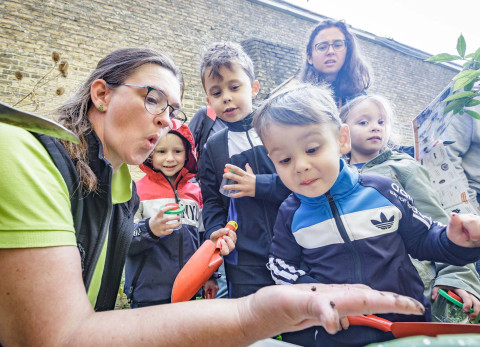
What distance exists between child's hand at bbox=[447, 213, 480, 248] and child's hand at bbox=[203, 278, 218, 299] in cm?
141

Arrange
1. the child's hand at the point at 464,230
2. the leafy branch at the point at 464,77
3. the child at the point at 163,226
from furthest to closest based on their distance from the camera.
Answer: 1. the child at the point at 163,226
2. the leafy branch at the point at 464,77
3. the child's hand at the point at 464,230

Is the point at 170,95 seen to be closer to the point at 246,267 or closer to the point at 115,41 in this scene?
the point at 246,267

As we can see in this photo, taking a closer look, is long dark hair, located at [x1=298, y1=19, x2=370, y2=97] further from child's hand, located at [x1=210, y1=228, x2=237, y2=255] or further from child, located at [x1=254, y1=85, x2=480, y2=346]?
child's hand, located at [x1=210, y1=228, x2=237, y2=255]

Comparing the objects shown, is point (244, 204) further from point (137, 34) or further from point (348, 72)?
point (137, 34)

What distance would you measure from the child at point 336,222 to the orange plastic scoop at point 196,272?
270mm

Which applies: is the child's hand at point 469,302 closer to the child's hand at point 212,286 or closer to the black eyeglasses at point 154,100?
the child's hand at point 212,286

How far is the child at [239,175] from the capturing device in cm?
165

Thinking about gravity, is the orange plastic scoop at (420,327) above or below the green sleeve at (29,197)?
below

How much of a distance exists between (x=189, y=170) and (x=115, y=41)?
625 centimetres

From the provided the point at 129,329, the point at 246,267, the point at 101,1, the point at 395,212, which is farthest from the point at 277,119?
the point at 101,1

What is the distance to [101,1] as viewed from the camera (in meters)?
7.17

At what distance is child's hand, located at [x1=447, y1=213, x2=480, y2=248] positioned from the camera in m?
0.98

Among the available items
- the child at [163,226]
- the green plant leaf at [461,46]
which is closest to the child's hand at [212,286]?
the child at [163,226]

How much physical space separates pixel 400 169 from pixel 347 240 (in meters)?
0.75
